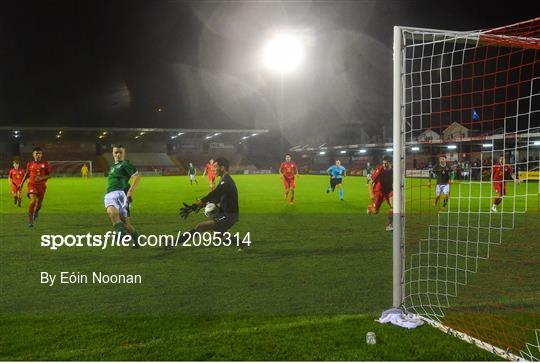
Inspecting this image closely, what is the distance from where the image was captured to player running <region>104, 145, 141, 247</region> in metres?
7.98

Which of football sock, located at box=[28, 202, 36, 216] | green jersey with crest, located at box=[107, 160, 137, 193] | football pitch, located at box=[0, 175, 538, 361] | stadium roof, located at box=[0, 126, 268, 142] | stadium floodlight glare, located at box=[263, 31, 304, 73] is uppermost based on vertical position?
stadium floodlight glare, located at box=[263, 31, 304, 73]

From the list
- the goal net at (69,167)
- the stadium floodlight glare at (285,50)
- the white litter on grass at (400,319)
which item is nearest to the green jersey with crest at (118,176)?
the white litter on grass at (400,319)

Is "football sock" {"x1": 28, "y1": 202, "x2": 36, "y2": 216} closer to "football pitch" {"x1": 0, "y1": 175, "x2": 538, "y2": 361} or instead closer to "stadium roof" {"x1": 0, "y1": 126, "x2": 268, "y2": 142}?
"football pitch" {"x1": 0, "y1": 175, "x2": 538, "y2": 361}

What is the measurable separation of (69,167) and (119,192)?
33.2 m

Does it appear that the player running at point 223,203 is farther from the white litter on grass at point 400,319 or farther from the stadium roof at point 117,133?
the stadium roof at point 117,133

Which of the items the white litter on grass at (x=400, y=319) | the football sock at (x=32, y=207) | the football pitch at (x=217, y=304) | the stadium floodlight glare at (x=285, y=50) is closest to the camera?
the football pitch at (x=217, y=304)

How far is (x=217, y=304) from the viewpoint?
5043mm

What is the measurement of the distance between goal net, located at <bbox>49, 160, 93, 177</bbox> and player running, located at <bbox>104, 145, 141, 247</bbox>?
3199 cm

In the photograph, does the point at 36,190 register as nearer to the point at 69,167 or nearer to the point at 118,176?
the point at 118,176

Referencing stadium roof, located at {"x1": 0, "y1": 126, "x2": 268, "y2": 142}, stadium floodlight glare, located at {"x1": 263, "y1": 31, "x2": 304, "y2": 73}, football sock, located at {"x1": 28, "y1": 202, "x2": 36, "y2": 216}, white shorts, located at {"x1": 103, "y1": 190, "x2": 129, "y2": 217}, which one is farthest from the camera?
stadium roof, located at {"x1": 0, "y1": 126, "x2": 268, "y2": 142}

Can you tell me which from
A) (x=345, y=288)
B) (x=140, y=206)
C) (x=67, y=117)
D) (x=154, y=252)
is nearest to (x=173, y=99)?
(x=67, y=117)

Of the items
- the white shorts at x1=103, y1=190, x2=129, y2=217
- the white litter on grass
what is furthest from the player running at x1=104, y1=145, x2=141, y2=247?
the white litter on grass

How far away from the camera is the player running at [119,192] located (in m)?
7.98

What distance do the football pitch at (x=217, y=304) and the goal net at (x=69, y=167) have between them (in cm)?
2996
